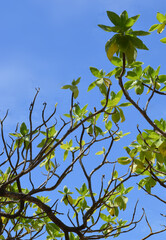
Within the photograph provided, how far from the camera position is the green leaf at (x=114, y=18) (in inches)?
62.1

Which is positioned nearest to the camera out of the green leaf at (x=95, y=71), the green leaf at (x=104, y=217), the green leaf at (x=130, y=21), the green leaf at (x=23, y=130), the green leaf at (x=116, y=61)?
the green leaf at (x=130, y=21)

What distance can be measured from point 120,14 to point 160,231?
1521 millimetres

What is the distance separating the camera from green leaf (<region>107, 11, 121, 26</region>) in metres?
1.58

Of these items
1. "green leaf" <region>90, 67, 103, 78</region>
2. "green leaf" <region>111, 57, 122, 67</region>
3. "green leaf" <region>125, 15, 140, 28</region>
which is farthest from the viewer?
"green leaf" <region>90, 67, 103, 78</region>

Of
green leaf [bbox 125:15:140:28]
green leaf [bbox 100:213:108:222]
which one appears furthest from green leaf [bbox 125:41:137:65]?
green leaf [bbox 100:213:108:222]

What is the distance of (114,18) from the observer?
62.4 inches

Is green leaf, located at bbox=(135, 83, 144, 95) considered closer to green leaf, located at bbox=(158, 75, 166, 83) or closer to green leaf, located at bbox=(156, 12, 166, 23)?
green leaf, located at bbox=(158, 75, 166, 83)

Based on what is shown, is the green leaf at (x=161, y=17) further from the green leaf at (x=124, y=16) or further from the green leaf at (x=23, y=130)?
the green leaf at (x=23, y=130)

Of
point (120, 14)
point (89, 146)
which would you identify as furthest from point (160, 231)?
point (120, 14)

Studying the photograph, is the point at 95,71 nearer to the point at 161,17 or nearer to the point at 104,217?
the point at 161,17

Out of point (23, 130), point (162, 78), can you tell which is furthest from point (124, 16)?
point (23, 130)

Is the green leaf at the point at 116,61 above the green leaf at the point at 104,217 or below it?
above

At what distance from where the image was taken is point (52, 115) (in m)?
2.14

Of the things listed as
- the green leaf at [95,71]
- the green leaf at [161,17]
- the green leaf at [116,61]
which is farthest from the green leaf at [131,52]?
the green leaf at [161,17]
